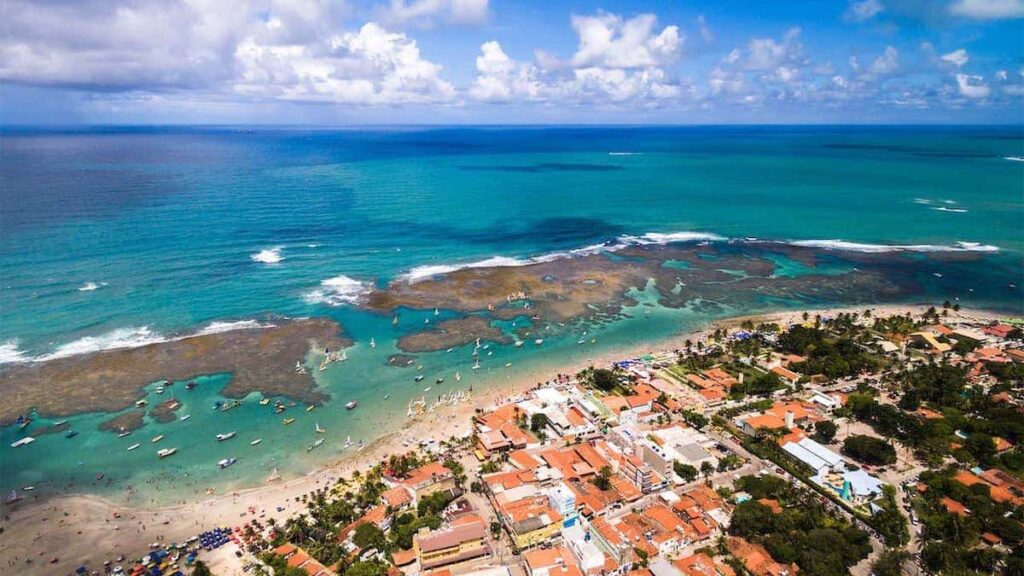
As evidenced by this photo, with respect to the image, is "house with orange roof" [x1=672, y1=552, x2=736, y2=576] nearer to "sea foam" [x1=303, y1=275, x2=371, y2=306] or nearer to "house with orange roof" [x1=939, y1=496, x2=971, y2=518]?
"house with orange roof" [x1=939, y1=496, x2=971, y2=518]

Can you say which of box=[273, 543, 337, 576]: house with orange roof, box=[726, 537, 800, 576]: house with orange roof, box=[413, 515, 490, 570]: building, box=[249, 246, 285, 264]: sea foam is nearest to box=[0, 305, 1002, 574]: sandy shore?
box=[273, 543, 337, 576]: house with orange roof

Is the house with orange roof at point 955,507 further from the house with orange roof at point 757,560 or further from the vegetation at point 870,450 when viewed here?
the house with orange roof at point 757,560

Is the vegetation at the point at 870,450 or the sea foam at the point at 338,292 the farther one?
the sea foam at the point at 338,292

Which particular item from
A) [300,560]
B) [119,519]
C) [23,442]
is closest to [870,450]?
[300,560]

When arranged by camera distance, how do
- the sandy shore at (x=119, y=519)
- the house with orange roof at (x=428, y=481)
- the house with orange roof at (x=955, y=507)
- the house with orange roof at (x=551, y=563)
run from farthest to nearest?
the house with orange roof at (x=428, y=481) < the house with orange roof at (x=955, y=507) < the sandy shore at (x=119, y=519) < the house with orange roof at (x=551, y=563)

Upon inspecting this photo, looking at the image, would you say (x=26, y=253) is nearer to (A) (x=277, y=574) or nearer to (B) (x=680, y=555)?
(A) (x=277, y=574)

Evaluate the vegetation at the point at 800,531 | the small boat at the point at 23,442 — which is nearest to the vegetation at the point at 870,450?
the vegetation at the point at 800,531
